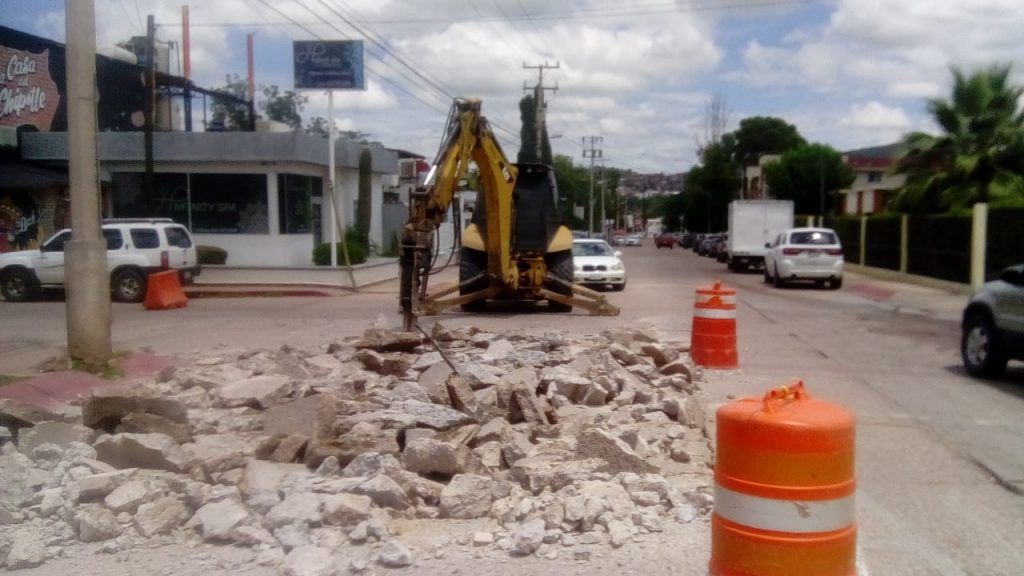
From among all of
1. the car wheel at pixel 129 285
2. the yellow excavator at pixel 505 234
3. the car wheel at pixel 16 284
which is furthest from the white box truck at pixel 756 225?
the car wheel at pixel 16 284

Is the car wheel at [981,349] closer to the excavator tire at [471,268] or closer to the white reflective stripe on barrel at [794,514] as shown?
the white reflective stripe on barrel at [794,514]

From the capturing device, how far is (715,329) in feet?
41.7

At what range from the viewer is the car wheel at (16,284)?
25000 millimetres

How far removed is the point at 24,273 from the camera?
25.0 m

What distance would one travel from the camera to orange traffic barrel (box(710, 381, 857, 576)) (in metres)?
4.11

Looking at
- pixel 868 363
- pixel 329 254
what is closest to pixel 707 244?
pixel 329 254

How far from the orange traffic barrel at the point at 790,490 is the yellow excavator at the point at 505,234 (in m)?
12.9

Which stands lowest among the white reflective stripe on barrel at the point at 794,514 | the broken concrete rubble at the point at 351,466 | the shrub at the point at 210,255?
the broken concrete rubble at the point at 351,466

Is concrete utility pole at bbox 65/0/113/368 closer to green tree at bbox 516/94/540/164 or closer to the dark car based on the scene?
green tree at bbox 516/94/540/164

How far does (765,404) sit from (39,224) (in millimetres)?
32404

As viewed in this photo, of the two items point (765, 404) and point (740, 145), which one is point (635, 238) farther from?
point (765, 404)

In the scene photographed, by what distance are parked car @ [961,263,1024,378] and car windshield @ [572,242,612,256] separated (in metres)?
15.9

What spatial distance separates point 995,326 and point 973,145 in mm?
23796

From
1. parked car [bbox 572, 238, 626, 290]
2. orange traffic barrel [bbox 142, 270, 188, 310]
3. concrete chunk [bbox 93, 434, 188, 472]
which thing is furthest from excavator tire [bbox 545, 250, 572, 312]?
concrete chunk [bbox 93, 434, 188, 472]
